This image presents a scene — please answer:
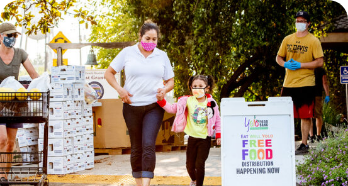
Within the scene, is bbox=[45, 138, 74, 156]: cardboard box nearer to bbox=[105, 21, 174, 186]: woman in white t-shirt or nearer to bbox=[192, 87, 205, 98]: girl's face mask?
bbox=[105, 21, 174, 186]: woman in white t-shirt

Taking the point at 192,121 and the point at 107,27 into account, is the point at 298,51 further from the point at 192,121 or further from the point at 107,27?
the point at 107,27

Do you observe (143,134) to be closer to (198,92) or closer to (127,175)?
(198,92)

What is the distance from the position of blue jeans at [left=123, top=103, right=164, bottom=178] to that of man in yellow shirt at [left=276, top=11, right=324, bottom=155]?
3172mm

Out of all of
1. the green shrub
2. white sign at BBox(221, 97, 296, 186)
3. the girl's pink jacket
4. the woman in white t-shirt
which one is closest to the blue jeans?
the woman in white t-shirt

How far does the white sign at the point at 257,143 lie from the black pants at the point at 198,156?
0.97m

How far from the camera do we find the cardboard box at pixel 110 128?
36.3ft

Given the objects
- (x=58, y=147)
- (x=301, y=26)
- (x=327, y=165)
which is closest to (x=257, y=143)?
(x=327, y=165)

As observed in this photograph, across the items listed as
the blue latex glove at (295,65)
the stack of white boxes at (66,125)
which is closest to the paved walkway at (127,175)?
the stack of white boxes at (66,125)

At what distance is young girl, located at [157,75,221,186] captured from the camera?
19.9 feet

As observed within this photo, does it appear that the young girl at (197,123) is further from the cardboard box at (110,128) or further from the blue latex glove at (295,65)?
the cardboard box at (110,128)

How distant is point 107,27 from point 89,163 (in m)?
22.1

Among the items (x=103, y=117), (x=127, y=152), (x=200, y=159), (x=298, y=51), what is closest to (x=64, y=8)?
(x=103, y=117)

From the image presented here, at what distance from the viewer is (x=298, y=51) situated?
324 inches

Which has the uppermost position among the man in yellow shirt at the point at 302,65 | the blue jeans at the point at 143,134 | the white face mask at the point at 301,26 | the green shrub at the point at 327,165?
the white face mask at the point at 301,26
